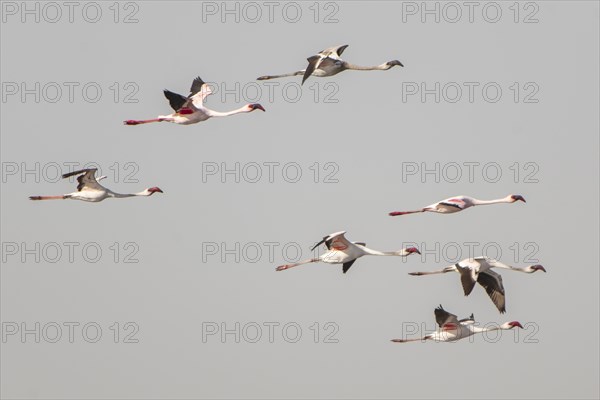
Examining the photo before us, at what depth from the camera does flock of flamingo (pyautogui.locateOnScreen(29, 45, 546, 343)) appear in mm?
47469

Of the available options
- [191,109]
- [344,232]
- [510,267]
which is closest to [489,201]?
[510,267]

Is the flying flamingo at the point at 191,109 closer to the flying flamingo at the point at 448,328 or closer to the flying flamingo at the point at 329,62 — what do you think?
the flying flamingo at the point at 329,62

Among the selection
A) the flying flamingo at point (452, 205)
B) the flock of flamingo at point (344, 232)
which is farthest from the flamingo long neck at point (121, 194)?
the flying flamingo at point (452, 205)

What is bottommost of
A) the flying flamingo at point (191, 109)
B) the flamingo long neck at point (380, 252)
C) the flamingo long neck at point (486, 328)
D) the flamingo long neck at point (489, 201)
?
the flamingo long neck at point (486, 328)

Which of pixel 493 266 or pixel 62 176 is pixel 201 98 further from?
pixel 493 266

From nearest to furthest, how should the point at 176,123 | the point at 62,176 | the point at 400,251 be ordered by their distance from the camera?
the point at 62,176 < the point at 176,123 < the point at 400,251

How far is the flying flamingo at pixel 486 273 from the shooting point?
47.4 metres

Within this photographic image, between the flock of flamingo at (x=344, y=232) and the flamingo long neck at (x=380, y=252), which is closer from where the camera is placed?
the flock of flamingo at (x=344, y=232)

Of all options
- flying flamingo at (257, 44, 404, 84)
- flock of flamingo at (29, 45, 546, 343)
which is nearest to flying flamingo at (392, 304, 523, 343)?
flock of flamingo at (29, 45, 546, 343)

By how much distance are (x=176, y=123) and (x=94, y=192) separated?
312cm

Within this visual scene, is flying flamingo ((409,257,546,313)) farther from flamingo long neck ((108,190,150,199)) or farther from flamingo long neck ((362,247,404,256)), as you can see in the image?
flamingo long neck ((108,190,150,199))

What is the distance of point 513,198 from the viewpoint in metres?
49.8

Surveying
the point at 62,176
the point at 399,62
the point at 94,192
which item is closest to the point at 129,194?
the point at 94,192

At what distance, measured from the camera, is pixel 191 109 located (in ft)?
157
